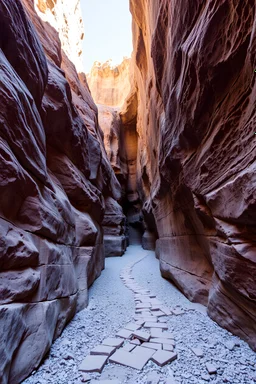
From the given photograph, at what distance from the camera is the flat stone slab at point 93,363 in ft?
9.19

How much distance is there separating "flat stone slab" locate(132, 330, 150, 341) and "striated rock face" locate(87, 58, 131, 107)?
108 feet

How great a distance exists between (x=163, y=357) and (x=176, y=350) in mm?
396

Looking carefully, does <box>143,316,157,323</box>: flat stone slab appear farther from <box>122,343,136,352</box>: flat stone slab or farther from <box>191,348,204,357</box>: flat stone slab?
<box>191,348,204,357</box>: flat stone slab

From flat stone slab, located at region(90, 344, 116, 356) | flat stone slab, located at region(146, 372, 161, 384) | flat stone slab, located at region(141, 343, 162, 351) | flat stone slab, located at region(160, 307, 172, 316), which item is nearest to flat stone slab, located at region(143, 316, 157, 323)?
flat stone slab, located at region(160, 307, 172, 316)

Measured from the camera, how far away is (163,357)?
119 inches

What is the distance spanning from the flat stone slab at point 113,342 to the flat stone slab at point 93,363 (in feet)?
1.22

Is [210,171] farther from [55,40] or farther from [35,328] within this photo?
[55,40]

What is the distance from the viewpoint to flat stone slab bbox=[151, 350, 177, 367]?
2.92 m

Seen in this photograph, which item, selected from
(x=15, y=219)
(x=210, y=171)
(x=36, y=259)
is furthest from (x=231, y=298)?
(x=15, y=219)

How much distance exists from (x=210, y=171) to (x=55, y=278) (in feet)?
12.4

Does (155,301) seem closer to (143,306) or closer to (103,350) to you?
(143,306)

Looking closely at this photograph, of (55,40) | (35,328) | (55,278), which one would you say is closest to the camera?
(35,328)

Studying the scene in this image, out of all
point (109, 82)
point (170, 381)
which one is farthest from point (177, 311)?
point (109, 82)

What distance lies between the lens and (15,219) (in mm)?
→ 3244
